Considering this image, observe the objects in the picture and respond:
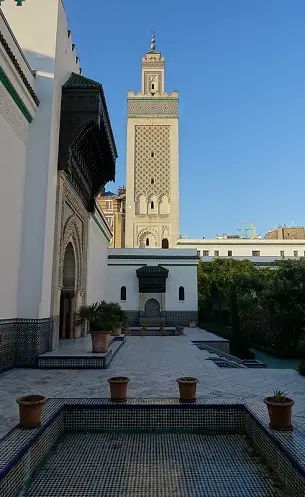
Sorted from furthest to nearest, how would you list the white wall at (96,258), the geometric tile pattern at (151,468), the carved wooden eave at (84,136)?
the white wall at (96,258) → the carved wooden eave at (84,136) → the geometric tile pattern at (151,468)

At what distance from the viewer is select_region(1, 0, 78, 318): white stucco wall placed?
6.12m

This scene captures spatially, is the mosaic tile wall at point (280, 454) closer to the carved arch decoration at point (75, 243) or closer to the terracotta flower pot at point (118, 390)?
the terracotta flower pot at point (118, 390)

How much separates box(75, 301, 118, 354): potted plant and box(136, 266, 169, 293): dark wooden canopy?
9759mm

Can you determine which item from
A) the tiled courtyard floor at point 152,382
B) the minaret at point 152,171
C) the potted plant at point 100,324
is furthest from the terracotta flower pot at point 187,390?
the minaret at point 152,171

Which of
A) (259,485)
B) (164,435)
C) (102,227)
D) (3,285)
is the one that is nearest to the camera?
(259,485)

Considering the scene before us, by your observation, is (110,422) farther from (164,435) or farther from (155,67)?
(155,67)

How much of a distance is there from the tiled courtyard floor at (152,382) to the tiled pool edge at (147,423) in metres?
0.33

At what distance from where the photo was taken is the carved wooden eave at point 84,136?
702 cm

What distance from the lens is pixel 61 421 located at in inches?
132

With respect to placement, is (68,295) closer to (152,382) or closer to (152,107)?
(152,382)

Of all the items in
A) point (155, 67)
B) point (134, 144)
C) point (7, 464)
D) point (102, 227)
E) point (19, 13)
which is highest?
point (155, 67)

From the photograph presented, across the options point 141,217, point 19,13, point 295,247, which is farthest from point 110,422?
point 295,247

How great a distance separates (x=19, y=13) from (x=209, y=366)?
6564 millimetres

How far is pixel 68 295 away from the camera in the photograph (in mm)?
9305
